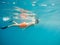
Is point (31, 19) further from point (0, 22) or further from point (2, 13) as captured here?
point (0, 22)

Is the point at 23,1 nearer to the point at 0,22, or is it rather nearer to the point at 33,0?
the point at 33,0

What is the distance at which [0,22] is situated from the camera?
66.1 feet

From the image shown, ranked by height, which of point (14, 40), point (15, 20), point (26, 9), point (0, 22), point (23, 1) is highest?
point (23, 1)

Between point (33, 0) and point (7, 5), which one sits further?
point (7, 5)

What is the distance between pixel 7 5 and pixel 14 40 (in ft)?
66.0

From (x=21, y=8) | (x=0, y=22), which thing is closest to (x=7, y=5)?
(x=21, y=8)

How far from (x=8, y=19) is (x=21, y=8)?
396 cm

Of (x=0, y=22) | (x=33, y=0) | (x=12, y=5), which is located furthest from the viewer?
(x=0, y=22)

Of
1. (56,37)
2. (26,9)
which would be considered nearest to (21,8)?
(26,9)

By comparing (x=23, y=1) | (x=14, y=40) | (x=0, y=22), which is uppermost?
(x=23, y=1)

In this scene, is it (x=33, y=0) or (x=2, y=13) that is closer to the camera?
(x=33, y=0)

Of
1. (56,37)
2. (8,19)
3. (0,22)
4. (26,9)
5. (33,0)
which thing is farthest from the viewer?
(56,37)

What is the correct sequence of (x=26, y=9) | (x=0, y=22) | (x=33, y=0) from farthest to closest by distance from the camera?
(x=0, y=22), (x=26, y=9), (x=33, y=0)

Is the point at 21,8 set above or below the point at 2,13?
above
